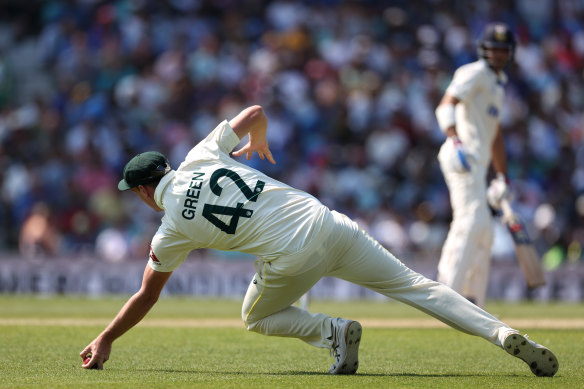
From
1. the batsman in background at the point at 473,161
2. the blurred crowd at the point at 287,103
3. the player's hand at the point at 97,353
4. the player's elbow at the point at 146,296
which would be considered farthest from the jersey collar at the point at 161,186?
the blurred crowd at the point at 287,103

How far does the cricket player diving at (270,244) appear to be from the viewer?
18.6 ft

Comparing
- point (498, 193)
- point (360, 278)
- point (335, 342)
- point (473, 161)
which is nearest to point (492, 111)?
point (473, 161)

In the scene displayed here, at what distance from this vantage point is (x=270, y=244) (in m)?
5.73

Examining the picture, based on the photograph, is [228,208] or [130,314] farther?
[130,314]

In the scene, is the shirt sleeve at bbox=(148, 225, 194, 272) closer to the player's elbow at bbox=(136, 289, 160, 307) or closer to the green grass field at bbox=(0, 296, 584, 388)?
the player's elbow at bbox=(136, 289, 160, 307)

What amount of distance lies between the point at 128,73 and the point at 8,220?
390 cm

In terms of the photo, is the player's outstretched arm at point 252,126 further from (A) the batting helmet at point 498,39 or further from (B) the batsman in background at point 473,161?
(A) the batting helmet at point 498,39

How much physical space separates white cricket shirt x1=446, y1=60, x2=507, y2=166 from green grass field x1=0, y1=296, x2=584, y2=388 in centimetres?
180

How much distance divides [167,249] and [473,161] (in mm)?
4046

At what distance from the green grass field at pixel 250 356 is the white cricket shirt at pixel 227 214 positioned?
780 mm

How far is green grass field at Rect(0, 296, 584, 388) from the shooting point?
5516mm

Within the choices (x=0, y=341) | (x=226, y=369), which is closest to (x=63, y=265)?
(x=0, y=341)

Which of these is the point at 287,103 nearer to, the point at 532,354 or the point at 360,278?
the point at 360,278

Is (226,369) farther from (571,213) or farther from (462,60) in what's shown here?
(462,60)
